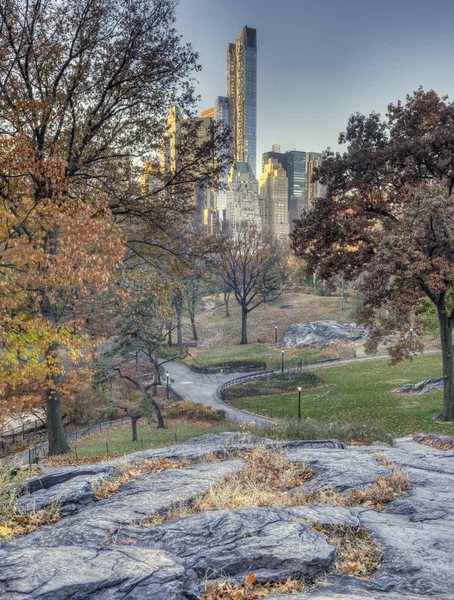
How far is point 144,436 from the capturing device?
78.1 feet

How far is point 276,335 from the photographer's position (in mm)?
53625

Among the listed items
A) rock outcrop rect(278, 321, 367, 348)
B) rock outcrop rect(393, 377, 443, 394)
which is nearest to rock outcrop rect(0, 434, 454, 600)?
rock outcrop rect(393, 377, 443, 394)

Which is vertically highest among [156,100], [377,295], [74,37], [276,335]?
[74,37]

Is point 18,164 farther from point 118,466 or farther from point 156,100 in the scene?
point 118,466

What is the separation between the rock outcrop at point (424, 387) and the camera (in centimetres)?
2641

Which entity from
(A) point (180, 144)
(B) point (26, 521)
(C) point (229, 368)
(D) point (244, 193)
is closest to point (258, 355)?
(C) point (229, 368)

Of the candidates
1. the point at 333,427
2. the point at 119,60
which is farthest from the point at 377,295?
the point at 119,60

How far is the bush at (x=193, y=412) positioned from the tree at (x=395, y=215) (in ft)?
38.7

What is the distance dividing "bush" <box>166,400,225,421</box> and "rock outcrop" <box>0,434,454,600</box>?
20840 mm

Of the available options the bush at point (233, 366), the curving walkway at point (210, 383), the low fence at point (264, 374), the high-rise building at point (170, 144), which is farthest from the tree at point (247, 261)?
the high-rise building at point (170, 144)

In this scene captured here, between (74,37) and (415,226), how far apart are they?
538 inches

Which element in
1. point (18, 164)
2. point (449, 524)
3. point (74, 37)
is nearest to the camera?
point (449, 524)

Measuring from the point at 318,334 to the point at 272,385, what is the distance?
57.0 feet

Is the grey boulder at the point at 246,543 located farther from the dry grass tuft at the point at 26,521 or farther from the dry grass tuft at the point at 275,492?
the dry grass tuft at the point at 26,521
